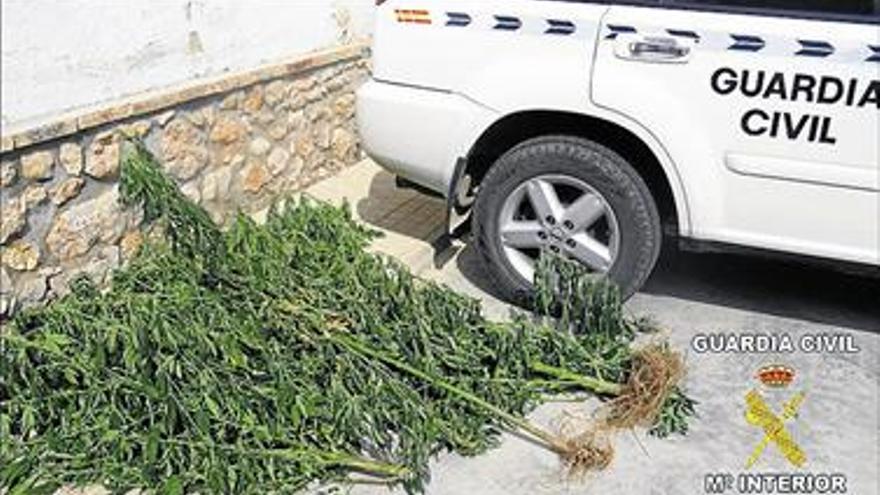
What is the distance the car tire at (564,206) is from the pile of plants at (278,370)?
221mm

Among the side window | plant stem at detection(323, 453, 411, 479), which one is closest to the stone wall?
plant stem at detection(323, 453, 411, 479)

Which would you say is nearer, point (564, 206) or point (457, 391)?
point (457, 391)

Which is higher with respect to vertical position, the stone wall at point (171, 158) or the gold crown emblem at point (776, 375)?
the stone wall at point (171, 158)

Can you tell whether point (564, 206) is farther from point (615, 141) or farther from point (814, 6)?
point (814, 6)

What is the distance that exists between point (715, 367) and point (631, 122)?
1023 mm

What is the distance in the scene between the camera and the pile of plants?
307cm

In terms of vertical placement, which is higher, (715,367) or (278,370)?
(278,370)

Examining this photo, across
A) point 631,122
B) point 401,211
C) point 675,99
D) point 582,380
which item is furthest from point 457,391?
point 401,211

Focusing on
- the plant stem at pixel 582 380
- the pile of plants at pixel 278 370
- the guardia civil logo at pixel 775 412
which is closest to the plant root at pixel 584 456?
the pile of plants at pixel 278 370

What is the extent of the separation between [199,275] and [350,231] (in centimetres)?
93

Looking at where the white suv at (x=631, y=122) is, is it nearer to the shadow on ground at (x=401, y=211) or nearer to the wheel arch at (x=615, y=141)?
the wheel arch at (x=615, y=141)

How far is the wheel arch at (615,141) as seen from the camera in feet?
12.7

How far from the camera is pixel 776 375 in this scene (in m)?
3.80

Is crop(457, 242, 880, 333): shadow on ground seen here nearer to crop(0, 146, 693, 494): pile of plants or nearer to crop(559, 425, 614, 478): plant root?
crop(0, 146, 693, 494): pile of plants
